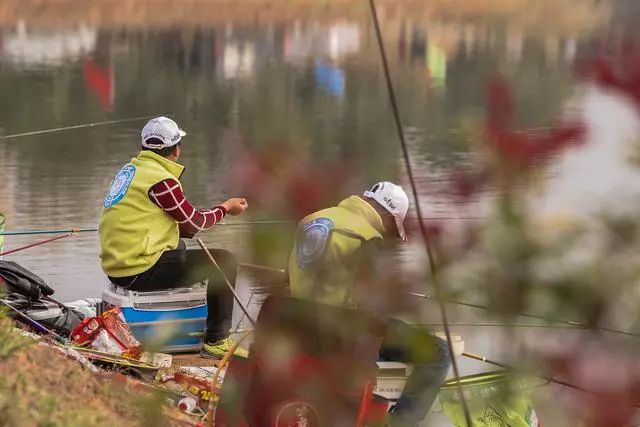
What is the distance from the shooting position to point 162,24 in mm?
26938

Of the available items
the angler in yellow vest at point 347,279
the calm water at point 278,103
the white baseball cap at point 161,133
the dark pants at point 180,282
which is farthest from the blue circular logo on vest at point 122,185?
the angler in yellow vest at point 347,279

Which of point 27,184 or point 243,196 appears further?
point 27,184

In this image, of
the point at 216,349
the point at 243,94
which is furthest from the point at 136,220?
the point at 243,94

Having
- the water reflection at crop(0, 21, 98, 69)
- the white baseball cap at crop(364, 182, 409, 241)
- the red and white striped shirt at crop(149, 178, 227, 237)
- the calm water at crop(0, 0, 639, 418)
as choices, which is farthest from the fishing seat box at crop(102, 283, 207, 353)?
the water reflection at crop(0, 21, 98, 69)

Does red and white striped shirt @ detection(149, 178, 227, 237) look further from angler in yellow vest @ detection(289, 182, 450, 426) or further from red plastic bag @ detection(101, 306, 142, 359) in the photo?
angler in yellow vest @ detection(289, 182, 450, 426)

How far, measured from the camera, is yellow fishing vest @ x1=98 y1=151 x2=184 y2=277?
532 cm

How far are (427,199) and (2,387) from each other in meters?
1.47

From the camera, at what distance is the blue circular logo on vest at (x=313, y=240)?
1.80 m

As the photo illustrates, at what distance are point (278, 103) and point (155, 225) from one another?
3103 millimetres

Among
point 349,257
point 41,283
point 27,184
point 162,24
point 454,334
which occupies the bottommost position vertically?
point 162,24

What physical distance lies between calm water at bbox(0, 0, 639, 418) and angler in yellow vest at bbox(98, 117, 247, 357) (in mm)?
477

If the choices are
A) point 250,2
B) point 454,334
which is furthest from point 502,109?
point 250,2

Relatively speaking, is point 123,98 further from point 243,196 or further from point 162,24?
point 243,196

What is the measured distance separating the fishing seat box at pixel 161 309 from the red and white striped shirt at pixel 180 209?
0.23 m
